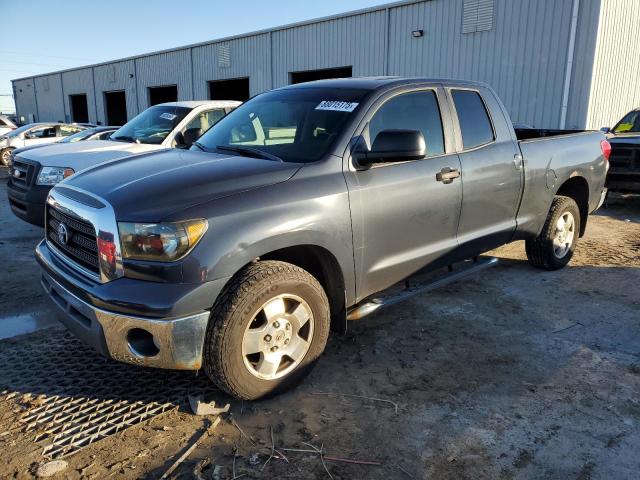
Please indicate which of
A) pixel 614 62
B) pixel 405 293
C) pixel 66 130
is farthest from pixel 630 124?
pixel 66 130

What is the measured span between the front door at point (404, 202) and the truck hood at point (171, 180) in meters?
0.58

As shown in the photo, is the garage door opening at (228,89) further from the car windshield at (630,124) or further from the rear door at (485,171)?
the rear door at (485,171)

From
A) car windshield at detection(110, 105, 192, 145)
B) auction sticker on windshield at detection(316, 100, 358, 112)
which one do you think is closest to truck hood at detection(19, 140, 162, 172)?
car windshield at detection(110, 105, 192, 145)

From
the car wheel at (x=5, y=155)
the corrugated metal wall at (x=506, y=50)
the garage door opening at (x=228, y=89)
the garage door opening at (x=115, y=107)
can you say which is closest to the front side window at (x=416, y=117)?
the corrugated metal wall at (x=506, y=50)

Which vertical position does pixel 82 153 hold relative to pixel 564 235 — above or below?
above

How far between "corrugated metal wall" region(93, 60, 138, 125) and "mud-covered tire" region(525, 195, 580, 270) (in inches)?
1092

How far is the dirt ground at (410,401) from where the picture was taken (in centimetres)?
254

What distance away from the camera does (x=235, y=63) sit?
2188 centimetres

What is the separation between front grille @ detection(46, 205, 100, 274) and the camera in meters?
2.83

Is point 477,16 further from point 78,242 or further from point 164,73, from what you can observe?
point 164,73

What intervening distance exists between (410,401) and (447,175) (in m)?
1.70

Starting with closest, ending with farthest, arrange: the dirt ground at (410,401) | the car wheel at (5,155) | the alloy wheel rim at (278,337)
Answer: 1. the dirt ground at (410,401)
2. the alloy wheel rim at (278,337)
3. the car wheel at (5,155)

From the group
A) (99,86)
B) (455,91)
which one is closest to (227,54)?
(99,86)

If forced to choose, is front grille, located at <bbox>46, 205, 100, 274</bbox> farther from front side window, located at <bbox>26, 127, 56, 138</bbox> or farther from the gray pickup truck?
front side window, located at <bbox>26, 127, 56, 138</bbox>
